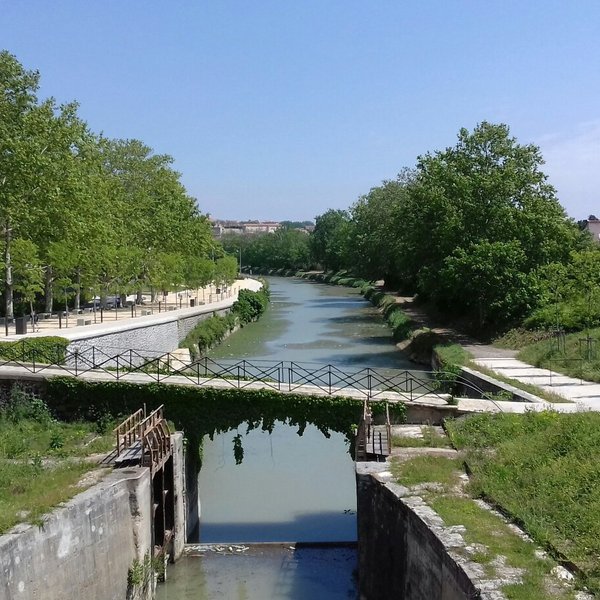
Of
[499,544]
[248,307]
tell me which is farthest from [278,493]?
[248,307]

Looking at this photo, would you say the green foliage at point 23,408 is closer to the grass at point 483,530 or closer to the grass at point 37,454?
the grass at point 37,454

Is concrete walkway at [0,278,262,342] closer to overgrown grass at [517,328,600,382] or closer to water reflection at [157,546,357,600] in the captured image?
water reflection at [157,546,357,600]

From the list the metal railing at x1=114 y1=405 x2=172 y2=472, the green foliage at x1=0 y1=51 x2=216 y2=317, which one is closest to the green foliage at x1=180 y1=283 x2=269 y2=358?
the green foliage at x1=0 y1=51 x2=216 y2=317

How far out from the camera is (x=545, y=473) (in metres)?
12.9

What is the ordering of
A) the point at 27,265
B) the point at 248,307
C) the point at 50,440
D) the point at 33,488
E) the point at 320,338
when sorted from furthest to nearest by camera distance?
the point at 248,307 < the point at 320,338 < the point at 27,265 < the point at 50,440 < the point at 33,488

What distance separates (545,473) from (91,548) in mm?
7887

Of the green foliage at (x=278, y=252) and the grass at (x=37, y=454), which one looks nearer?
the grass at (x=37, y=454)

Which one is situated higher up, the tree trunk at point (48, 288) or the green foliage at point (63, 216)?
the green foliage at point (63, 216)

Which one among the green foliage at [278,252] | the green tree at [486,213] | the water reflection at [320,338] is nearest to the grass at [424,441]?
the water reflection at [320,338]

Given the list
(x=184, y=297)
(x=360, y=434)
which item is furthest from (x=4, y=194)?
(x=184, y=297)

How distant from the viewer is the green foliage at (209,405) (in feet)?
58.6

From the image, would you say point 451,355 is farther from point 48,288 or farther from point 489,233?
point 48,288

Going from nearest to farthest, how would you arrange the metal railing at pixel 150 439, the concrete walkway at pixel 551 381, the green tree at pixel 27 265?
1. the metal railing at pixel 150 439
2. the concrete walkway at pixel 551 381
3. the green tree at pixel 27 265

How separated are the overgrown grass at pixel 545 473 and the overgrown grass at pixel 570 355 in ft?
32.5
